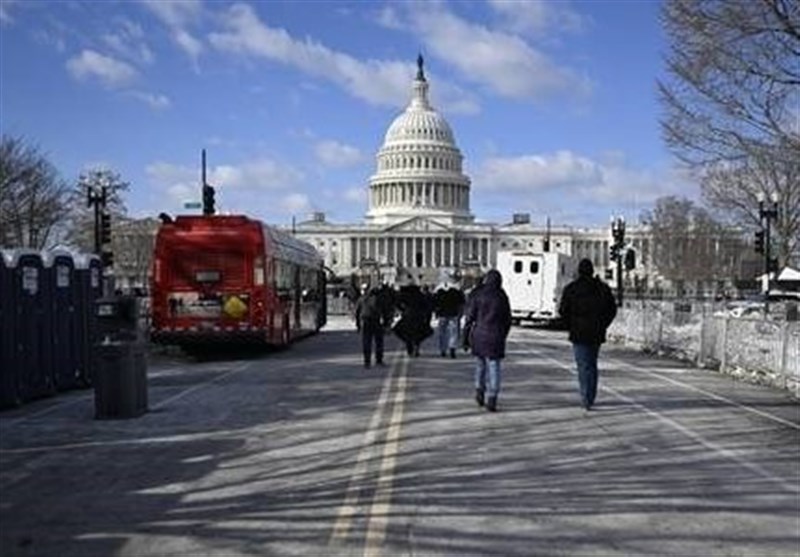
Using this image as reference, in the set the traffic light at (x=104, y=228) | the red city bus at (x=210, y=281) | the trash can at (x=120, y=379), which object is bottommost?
the trash can at (x=120, y=379)

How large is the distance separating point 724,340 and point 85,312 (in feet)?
39.3

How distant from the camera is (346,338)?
37938mm

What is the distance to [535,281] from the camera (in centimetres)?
4781

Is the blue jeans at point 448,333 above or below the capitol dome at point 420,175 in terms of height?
below

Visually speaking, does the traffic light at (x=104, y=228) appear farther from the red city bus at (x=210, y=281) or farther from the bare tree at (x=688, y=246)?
the bare tree at (x=688, y=246)

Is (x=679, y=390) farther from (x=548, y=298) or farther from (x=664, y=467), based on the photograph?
(x=548, y=298)

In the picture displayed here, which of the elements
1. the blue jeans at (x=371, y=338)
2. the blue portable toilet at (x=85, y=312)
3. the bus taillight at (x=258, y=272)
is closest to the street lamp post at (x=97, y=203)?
the bus taillight at (x=258, y=272)

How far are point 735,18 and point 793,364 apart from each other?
17.6 feet

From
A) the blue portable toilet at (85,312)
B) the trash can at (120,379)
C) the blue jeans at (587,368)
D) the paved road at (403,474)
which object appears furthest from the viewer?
the blue portable toilet at (85,312)

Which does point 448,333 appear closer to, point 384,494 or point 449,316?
point 449,316

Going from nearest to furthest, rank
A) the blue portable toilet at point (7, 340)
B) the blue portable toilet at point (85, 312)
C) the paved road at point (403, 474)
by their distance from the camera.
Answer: the paved road at point (403, 474) < the blue portable toilet at point (7, 340) < the blue portable toilet at point (85, 312)

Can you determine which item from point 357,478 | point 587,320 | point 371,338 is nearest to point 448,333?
point 371,338

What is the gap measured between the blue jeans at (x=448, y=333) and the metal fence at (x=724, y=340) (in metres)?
5.05

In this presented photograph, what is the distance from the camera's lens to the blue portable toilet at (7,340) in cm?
1628
